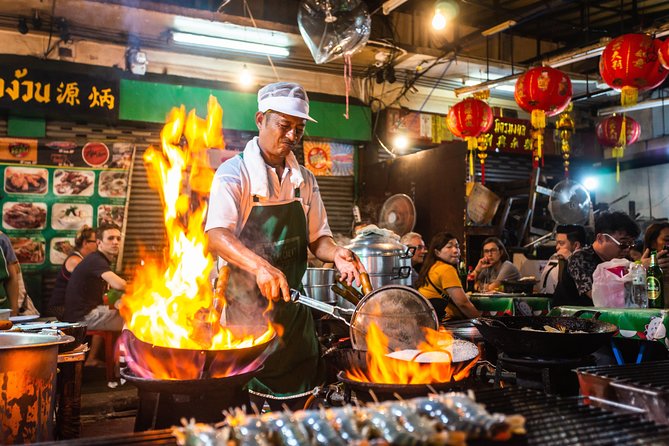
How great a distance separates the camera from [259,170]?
11.0 feet

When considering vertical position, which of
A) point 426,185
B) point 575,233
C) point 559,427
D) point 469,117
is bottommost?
point 559,427

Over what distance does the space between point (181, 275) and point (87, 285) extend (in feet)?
17.3

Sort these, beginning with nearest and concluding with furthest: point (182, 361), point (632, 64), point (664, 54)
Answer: point (182, 361) < point (664, 54) < point (632, 64)

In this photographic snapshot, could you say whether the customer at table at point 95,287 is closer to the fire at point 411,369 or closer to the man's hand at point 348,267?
the man's hand at point 348,267

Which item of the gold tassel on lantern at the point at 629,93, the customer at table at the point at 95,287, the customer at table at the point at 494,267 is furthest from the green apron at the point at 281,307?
the customer at table at the point at 494,267

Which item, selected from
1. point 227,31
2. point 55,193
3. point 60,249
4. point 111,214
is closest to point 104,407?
point 60,249

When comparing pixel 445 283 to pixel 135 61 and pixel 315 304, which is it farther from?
pixel 135 61

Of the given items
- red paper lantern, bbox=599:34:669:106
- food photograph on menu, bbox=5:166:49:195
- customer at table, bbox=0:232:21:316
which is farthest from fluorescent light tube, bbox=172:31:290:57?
red paper lantern, bbox=599:34:669:106

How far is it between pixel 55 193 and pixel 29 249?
101 cm

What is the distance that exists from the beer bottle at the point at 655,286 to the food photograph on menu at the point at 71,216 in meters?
8.41

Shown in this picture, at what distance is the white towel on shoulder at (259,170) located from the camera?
334cm

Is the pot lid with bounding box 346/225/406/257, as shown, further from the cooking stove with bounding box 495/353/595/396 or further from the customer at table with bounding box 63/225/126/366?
the customer at table with bounding box 63/225/126/366

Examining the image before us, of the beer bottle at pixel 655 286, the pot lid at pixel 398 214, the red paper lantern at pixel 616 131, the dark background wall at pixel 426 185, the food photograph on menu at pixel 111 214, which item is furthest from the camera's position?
the red paper lantern at pixel 616 131

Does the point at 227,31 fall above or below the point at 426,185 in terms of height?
above
